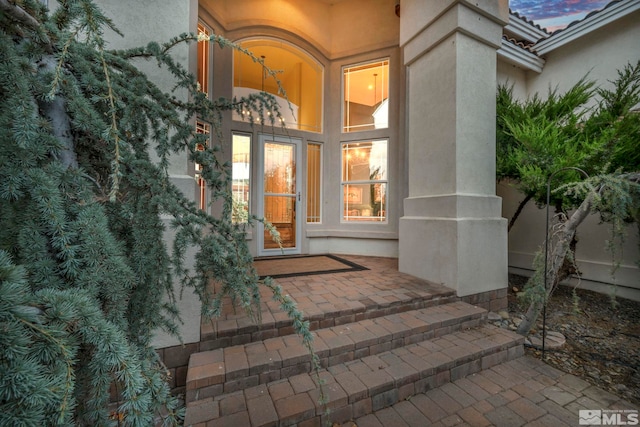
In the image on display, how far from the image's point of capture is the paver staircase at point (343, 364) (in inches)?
67.1

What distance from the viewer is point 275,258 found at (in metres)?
5.21

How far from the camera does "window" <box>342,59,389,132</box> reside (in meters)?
5.69

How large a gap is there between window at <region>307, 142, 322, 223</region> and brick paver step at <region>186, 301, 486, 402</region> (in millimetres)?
3451

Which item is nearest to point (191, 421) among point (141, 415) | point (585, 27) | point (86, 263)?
point (141, 415)

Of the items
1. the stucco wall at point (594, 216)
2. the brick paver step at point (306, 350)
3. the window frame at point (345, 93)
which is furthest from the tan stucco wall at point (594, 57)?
the brick paver step at point (306, 350)

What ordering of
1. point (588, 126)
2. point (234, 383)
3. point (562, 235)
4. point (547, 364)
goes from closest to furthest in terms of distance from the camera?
1. point (234, 383)
2. point (547, 364)
3. point (562, 235)
4. point (588, 126)

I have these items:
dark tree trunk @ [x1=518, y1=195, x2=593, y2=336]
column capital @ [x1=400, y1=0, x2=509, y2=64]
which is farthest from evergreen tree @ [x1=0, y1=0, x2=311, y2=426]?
column capital @ [x1=400, y1=0, x2=509, y2=64]

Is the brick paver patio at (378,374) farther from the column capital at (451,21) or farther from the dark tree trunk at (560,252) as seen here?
the column capital at (451,21)

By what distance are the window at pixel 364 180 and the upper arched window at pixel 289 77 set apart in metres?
1.01

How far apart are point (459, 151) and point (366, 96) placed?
3214 millimetres

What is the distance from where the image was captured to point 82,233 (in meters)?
0.72

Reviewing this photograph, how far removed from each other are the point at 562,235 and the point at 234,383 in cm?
326

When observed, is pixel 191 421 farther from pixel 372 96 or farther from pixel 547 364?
pixel 372 96

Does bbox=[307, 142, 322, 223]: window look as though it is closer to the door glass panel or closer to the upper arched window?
the door glass panel
